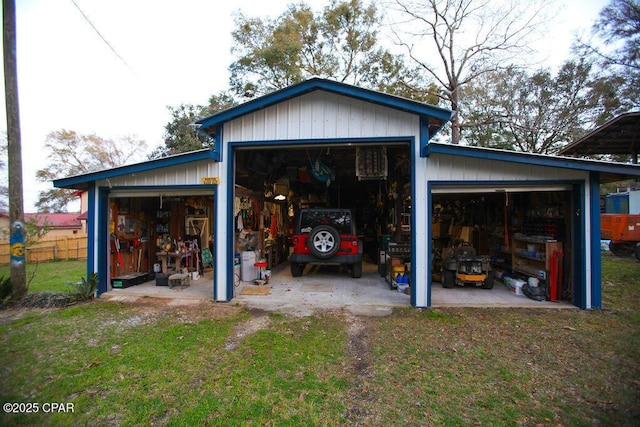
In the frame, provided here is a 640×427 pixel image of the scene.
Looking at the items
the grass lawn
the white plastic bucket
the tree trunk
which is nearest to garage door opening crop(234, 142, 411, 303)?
the white plastic bucket

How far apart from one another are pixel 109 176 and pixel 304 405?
6079mm

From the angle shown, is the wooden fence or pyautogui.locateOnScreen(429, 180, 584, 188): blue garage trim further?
the wooden fence

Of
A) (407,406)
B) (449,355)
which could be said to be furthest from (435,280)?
(407,406)

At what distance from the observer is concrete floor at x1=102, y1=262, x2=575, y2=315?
18.2 ft

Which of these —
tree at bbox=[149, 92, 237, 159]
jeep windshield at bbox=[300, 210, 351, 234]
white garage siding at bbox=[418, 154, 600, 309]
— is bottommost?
jeep windshield at bbox=[300, 210, 351, 234]

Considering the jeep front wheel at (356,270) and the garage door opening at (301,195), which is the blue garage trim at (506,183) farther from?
the jeep front wheel at (356,270)

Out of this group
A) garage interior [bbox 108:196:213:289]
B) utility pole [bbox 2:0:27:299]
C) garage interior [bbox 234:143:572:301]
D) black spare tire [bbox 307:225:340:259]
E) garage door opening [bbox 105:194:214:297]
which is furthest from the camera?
black spare tire [bbox 307:225:340:259]

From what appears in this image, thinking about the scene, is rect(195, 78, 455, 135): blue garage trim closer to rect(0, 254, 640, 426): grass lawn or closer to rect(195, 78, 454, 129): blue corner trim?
rect(195, 78, 454, 129): blue corner trim

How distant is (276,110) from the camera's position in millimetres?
5742

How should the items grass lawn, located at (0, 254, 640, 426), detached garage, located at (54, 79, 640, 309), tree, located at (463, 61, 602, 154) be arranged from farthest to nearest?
tree, located at (463, 61, 602, 154) < detached garage, located at (54, 79, 640, 309) < grass lawn, located at (0, 254, 640, 426)

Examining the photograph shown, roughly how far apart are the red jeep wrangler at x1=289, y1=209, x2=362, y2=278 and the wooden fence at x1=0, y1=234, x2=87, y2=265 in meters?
13.2

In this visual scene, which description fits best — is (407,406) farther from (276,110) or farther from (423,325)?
(276,110)

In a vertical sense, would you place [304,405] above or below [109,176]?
below

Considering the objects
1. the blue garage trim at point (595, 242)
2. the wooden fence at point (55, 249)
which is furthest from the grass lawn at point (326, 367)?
the wooden fence at point (55, 249)
